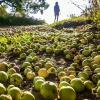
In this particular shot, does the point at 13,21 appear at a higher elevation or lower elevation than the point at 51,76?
lower

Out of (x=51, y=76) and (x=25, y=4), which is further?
(x=25, y=4)

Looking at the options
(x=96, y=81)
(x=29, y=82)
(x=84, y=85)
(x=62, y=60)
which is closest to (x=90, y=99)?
(x=84, y=85)

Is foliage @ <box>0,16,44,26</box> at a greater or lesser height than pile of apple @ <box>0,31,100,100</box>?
lesser

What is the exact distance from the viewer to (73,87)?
449cm

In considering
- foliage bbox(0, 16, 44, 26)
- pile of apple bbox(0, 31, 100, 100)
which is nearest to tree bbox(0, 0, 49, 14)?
foliage bbox(0, 16, 44, 26)

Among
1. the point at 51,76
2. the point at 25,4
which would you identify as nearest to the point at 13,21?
the point at 25,4

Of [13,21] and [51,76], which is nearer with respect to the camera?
[51,76]

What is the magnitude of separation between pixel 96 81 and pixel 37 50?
3.57 meters

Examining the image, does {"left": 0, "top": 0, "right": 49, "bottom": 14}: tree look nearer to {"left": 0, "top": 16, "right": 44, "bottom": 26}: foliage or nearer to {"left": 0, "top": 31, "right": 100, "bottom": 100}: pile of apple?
{"left": 0, "top": 16, "right": 44, "bottom": 26}: foliage

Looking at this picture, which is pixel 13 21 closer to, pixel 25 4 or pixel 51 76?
pixel 25 4

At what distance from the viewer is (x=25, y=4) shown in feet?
126

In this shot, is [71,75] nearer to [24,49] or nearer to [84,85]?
[84,85]

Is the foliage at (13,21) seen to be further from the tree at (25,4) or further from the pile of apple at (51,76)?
the pile of apple at (51,76)

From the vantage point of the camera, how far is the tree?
36.8m
